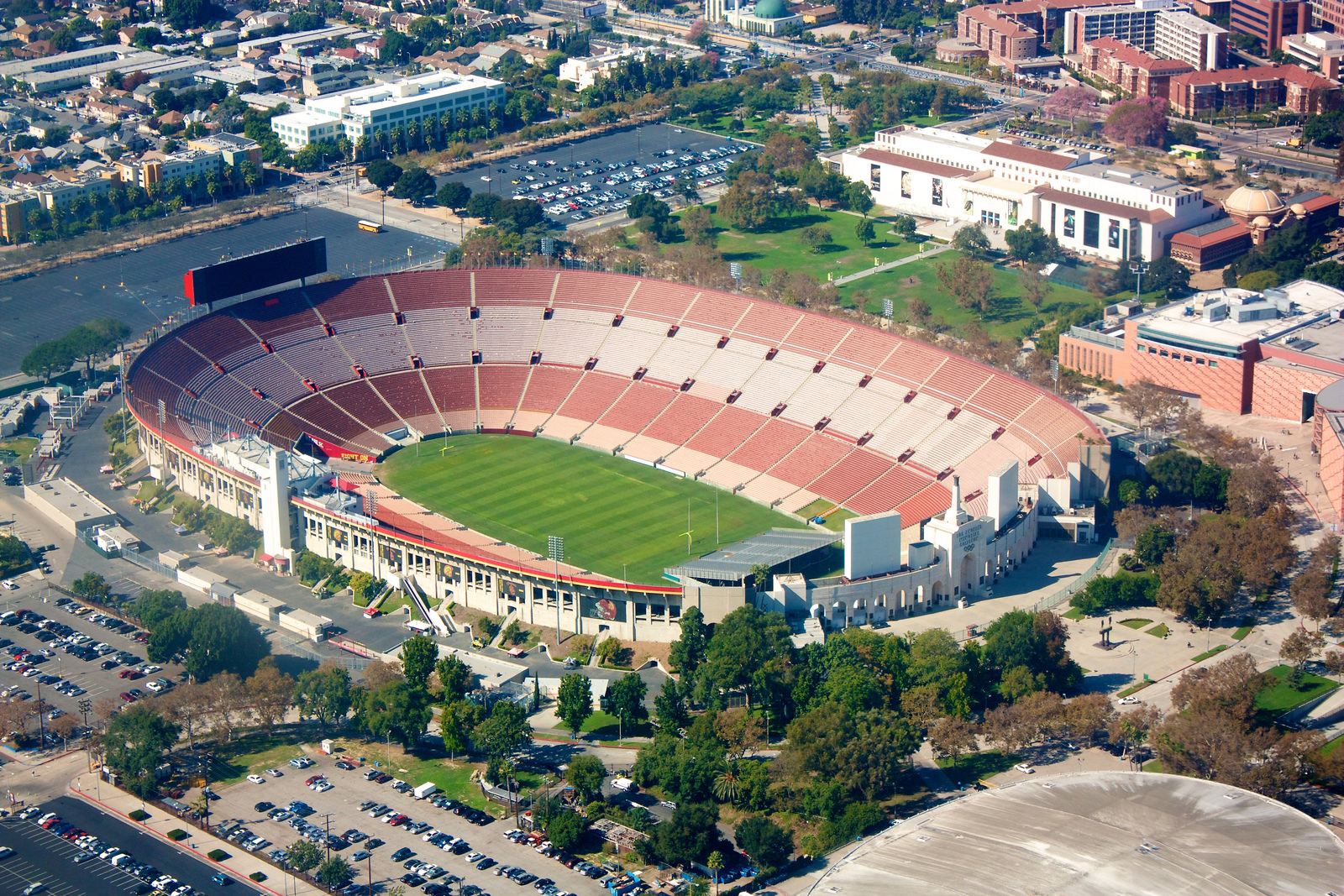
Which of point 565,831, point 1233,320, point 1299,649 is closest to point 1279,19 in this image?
point 1233,320

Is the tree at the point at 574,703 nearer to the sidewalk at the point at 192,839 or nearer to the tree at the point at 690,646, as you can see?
the tree at the point at 690,646

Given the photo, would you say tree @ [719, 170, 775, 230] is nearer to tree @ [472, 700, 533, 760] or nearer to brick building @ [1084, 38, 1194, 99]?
brick building @ [1084, 38, 1194, 99]

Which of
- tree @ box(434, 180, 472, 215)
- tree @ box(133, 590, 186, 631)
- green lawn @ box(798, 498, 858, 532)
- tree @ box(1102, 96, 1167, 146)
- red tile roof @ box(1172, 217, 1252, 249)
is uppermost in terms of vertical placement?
tree @ box(1102, 96, 1167, 146)

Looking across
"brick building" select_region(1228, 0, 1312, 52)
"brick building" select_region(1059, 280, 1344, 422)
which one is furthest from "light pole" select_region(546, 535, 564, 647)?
"brick building" select_region(1228, 0, 1312, 52)

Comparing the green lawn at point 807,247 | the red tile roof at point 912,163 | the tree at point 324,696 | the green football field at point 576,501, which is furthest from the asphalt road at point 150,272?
the tree at point 324,696

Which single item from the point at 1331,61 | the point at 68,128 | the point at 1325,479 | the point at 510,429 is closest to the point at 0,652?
the point at 510,429

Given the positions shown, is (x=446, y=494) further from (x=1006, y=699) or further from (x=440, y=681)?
(x=1006, y=699)

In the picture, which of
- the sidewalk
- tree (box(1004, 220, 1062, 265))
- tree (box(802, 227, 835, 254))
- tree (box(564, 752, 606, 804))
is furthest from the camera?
tree (box(802, 227, 835, 254))
